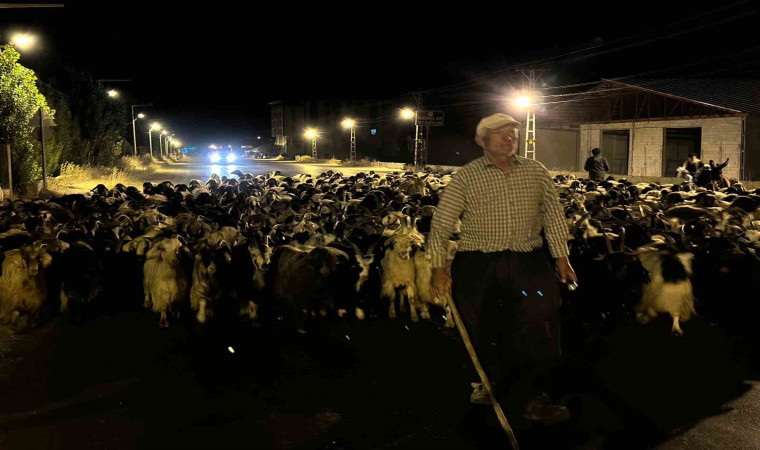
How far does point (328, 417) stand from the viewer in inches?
190

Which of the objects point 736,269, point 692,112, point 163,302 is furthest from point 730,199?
point 692,112

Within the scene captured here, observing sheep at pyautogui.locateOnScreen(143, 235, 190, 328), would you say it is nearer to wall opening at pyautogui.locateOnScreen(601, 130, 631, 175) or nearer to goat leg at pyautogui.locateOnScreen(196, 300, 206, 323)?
goat leg at pyautogui.locateOnScreen(196, 300, 206, 323)

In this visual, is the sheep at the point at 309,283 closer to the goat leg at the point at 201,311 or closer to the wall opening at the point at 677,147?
the goat leg at the point at 201,311

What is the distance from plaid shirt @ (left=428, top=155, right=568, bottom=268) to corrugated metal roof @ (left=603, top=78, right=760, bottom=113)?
84.4 feet

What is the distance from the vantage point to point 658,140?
31062mm

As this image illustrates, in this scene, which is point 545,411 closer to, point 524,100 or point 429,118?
point 524,100

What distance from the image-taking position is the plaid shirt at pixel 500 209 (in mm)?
4516

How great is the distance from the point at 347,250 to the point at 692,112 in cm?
2559

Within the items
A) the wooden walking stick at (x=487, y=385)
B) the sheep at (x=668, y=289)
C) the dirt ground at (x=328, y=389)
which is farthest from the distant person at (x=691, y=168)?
the wooden walking stick at (x=487, y=385)

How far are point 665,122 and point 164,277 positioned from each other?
91.9 feet

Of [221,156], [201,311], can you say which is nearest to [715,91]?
[201,311]

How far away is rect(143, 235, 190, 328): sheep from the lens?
7.40 meters

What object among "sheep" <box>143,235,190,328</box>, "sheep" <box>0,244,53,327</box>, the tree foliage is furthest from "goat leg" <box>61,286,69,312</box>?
the tree foliage

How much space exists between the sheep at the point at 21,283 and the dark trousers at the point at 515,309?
4829 mm
